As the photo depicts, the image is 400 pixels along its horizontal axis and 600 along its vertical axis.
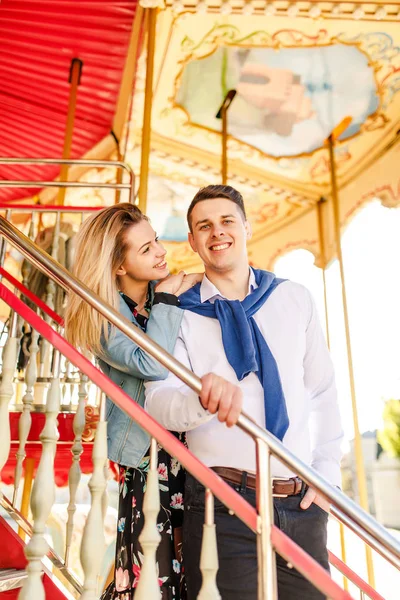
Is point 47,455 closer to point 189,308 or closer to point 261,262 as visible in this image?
point 189,308

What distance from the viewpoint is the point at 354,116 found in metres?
Result: 5.08

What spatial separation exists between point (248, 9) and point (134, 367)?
323 cm

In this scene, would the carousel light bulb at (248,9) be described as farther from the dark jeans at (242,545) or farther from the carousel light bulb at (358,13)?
the dark jeans at (242,545)

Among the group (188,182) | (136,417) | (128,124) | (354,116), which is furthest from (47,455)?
(188,182)

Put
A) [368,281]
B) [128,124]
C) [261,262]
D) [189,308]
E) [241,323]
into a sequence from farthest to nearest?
[261,262] < [368,281] < [128,124] < [189,308] < [241,323]

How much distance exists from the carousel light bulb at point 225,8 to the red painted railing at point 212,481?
124 inches

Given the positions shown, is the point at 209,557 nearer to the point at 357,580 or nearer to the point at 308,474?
the point at 308,474

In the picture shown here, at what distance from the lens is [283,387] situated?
1468mm

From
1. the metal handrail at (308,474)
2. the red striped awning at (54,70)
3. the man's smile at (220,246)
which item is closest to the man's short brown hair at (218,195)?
the man's smile at (220,246)

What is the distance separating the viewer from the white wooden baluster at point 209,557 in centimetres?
112

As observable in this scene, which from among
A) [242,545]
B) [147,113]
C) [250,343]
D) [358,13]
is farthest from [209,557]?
[358,13]

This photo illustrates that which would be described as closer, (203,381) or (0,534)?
(203,381)

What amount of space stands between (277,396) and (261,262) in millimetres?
5657

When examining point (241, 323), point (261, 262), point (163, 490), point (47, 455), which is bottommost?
point (163, 490)
